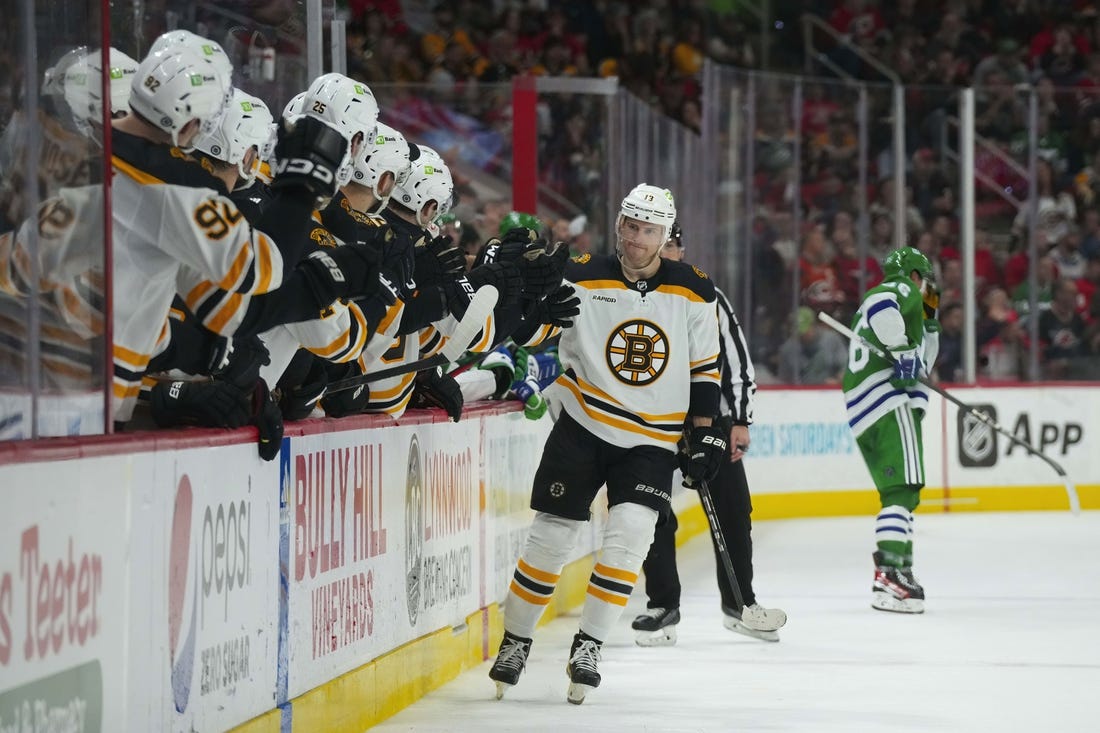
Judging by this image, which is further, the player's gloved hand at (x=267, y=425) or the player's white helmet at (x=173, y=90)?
the player's gloved hand at (x=267, y=425)

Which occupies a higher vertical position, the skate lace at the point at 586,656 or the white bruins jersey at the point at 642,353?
the white bruins jersey at the point at 642,353

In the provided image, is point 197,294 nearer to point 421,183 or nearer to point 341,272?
point 341,272

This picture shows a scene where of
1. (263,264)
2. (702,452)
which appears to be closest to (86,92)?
(263,264)

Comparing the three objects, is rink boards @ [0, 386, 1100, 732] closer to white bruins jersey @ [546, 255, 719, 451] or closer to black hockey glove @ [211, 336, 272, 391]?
black hockey glove @ [211, 336, 272, 391]

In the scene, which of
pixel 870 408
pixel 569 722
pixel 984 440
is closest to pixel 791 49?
pixel 984 440

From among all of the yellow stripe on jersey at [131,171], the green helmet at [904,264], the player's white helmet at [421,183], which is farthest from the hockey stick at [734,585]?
the yellow stripe on jersey at [131,171]

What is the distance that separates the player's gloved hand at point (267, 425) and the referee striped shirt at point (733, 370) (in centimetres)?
314

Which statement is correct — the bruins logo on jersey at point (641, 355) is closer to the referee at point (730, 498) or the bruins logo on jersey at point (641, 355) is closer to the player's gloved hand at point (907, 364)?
the referee at point (730, 498)

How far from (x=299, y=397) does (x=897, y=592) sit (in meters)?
3.76

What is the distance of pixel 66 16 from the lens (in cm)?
326

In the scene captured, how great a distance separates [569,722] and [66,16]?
254 cm

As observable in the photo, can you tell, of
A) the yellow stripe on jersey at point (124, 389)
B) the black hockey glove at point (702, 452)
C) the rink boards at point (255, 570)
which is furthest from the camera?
the black hockey glove at point (702, 452)

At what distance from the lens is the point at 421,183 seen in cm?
553

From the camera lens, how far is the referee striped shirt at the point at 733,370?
275 inches
